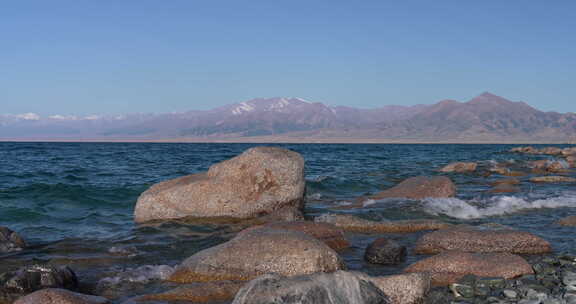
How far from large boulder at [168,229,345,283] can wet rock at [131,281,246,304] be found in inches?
22.3

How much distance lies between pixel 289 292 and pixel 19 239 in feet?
24.5

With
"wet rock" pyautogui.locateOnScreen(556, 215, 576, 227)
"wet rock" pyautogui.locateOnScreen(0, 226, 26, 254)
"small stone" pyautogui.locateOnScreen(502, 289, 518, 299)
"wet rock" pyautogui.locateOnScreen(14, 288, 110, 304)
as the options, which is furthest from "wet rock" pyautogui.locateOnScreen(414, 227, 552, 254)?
"wet rock" pyautogui.locateOnScreen(0, 226, 26, 254)

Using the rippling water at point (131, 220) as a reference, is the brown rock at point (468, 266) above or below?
above

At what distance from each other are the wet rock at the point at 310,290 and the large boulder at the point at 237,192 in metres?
7.03

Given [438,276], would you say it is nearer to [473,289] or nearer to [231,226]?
[473,289]

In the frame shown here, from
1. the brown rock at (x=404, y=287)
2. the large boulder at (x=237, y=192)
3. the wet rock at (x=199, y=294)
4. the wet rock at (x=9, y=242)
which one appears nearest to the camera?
the brown rock at (x=404, y=287)

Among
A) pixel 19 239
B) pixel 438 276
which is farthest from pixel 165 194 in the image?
pixel 438 276

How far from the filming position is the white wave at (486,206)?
575 inches

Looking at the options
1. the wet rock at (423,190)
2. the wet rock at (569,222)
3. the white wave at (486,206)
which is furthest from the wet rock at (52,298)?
the wet rock at (423,190)

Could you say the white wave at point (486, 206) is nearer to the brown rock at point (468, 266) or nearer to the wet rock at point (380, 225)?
the wet rock at point (380, 225)

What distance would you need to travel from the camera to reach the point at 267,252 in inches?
309

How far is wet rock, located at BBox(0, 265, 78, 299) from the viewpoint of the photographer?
22.8ft

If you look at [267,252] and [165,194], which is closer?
[267,252]

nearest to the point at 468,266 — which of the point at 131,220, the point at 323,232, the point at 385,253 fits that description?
the point at 385,253
